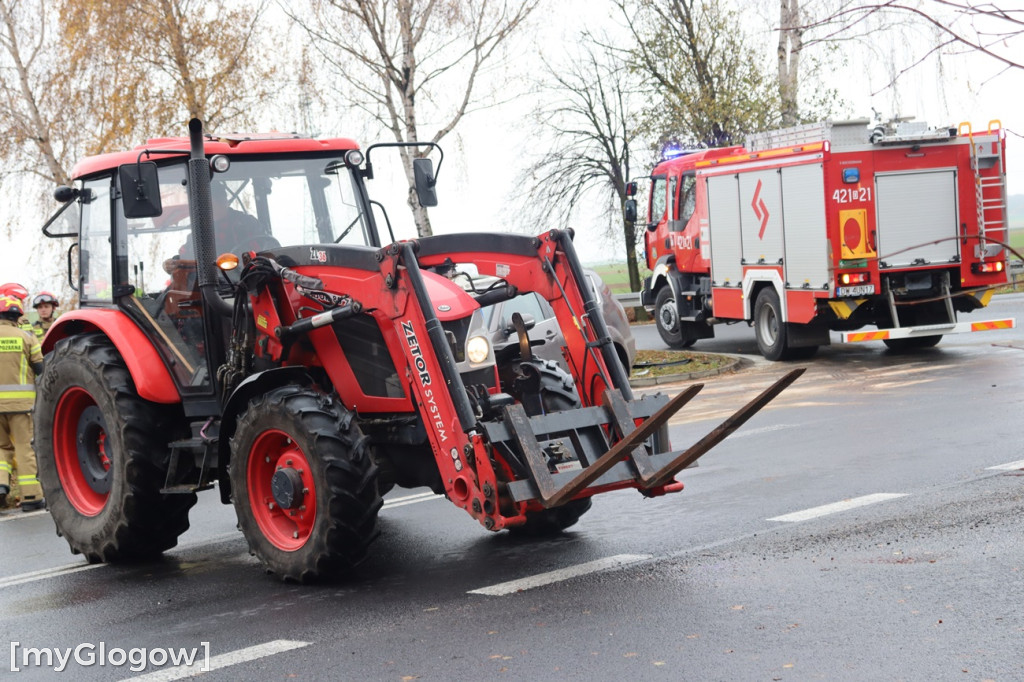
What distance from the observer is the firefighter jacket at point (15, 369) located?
1162cm

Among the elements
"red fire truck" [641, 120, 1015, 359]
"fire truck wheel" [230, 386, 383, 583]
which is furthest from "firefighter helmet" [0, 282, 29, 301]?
"red fire truck" [641, 120, 1015, 359]

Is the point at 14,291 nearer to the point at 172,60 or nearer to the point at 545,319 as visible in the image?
the point at 545,319

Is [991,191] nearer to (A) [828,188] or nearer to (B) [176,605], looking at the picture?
(A) [828,188]

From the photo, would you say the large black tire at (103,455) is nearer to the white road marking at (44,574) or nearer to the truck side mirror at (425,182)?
the white road marking at (44,574)

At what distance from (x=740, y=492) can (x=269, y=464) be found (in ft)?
11.7

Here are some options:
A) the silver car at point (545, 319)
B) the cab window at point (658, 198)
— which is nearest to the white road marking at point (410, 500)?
the silver car at point (545, 319)

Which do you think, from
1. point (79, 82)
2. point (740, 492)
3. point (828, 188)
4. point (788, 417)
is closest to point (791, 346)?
point (828, 188)

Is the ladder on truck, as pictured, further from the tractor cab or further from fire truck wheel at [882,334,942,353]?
the tractor cab

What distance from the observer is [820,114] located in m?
32.2

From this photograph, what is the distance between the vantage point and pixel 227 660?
5914 mm

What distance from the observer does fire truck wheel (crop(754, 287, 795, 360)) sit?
19.6 meters

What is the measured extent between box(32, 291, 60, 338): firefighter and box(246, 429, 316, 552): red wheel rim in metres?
6.16

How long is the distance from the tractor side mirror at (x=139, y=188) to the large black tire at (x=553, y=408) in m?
2.48

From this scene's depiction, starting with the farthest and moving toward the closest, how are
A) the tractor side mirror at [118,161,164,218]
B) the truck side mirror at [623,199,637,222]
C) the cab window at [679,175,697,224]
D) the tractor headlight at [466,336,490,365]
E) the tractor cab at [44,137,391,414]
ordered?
the truck side mirror at [623,199,637,222] < the cab window at [679,175,697,224] < the tractor cab at [44,137,391,414] < the tractor side mirror at [118,161,164,218] < the tractor headlight at [466,336,490,365]
